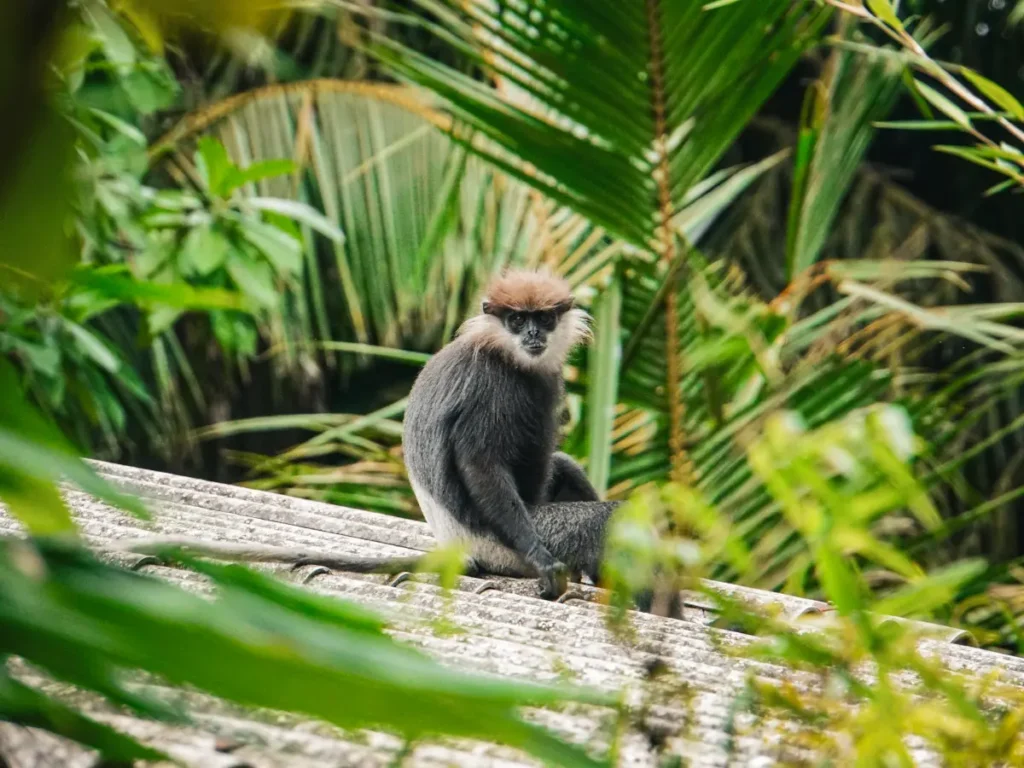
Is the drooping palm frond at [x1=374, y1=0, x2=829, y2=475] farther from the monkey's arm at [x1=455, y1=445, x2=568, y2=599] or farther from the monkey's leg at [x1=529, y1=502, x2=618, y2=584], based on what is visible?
the monkey's arm at [x1=455, y1=445, x2=568, y2=599]

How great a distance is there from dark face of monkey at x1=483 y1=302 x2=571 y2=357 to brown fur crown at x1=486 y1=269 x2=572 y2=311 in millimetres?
13

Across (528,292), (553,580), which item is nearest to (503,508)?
(553,580)

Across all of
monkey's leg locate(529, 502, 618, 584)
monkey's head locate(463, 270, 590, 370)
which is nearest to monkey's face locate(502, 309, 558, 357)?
monkey's head locate(463, 270, 590, 370)

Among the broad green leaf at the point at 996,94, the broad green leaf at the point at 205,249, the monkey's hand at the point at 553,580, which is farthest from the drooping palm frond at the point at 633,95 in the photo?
the broad green leaf at the point at 996,94

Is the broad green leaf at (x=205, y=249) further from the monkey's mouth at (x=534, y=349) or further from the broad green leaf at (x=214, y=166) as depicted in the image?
the monkey's mouth at (x=534, y=349)

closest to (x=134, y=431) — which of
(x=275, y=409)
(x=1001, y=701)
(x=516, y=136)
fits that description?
(x=275, y=409)

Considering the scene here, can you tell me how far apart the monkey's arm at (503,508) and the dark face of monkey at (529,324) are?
40cm

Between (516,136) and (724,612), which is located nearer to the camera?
(724,612)

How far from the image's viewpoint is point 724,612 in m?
0.84

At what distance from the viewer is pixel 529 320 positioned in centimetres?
366

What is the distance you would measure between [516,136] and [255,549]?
6.26 ft

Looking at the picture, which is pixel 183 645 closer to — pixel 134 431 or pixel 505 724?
pixel 505 724

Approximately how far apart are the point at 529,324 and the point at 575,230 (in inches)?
60.7

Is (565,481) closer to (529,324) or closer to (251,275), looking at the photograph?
(529,324)
